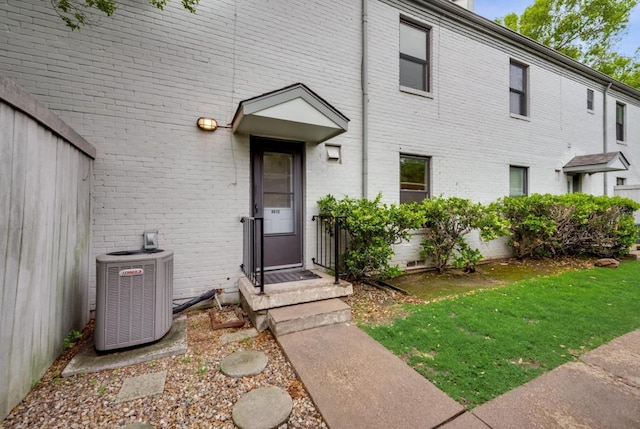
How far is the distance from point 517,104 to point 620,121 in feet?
21.4

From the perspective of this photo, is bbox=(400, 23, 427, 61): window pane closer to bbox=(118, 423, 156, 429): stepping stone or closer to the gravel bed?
the gravel bed

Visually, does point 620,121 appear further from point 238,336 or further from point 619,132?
point 238,336

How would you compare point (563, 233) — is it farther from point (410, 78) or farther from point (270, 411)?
point (270, 411)

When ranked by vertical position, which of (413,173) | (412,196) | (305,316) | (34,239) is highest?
(413,173)

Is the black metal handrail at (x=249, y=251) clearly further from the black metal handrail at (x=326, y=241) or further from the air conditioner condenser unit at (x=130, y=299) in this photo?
the air conditioner condenser unit at (x=130, y=299)

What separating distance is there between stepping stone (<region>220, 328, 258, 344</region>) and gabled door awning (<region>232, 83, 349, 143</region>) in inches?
104

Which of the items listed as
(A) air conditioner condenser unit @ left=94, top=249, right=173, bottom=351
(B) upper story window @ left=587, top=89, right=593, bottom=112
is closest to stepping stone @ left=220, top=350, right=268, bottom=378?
(A) air conditioner condenser unit @ left=94, top=249, right=173, bottom=351

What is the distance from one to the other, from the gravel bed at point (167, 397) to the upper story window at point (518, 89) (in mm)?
8744

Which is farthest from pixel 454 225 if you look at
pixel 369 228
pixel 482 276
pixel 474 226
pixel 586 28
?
pixel 586 28

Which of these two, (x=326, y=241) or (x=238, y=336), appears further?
(x=326, y=241)

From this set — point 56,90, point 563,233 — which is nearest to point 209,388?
point 56,90

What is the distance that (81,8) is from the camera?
349cm

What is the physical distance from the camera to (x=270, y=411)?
6.10ft

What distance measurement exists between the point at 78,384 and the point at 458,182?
687 cm
